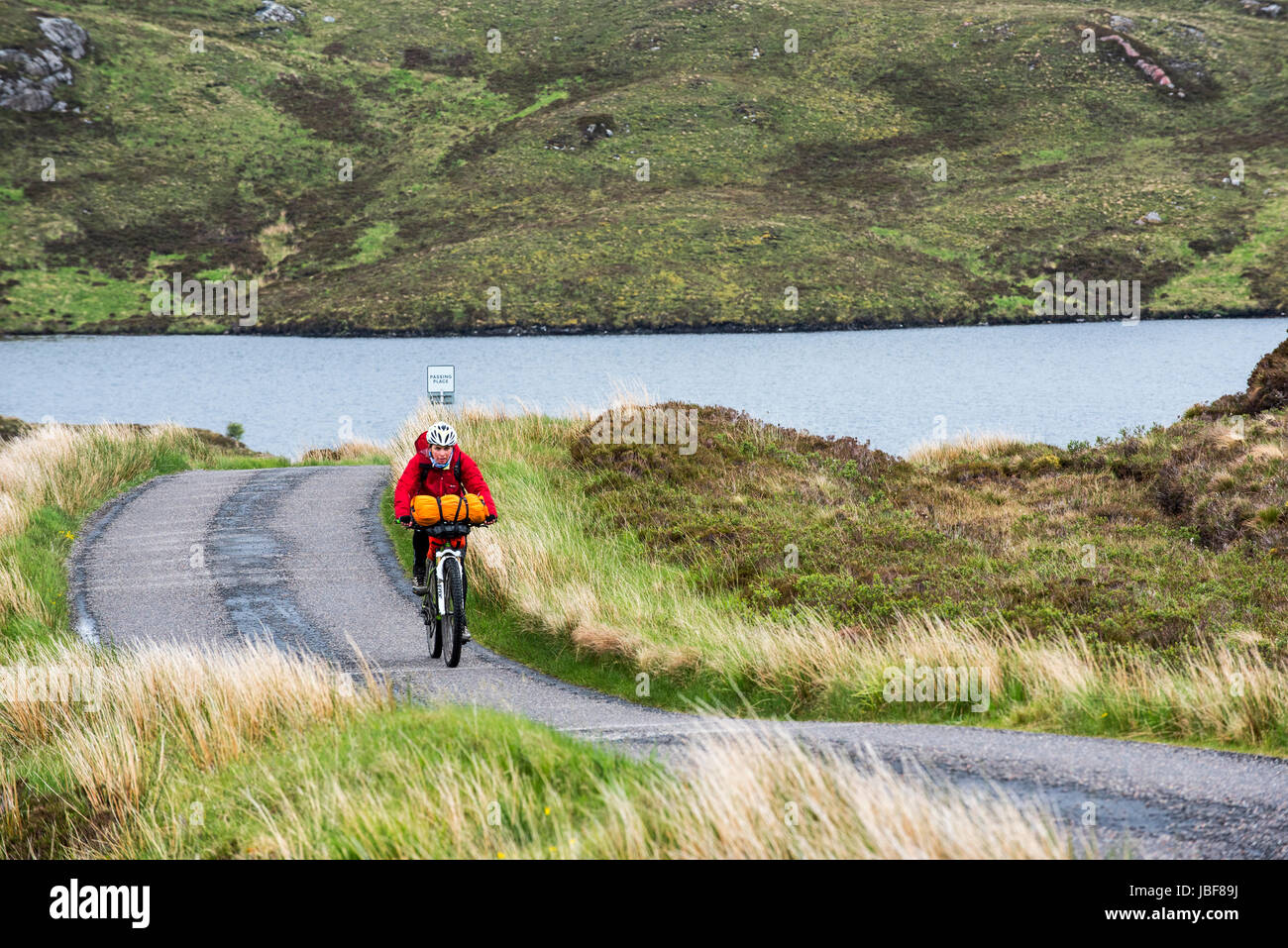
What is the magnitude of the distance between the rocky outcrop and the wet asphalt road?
9336 centimetres

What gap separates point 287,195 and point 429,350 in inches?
1390

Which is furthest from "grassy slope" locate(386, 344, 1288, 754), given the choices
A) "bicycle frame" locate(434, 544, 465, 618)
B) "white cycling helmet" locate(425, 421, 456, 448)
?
"white cycling helmet" locate(425, 421, 456, 448)

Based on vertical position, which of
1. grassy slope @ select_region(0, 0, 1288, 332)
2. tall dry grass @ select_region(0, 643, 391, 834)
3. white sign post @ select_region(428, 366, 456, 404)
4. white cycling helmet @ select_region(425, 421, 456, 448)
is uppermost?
grassy slope @ select_region(0, 0, 1288, 332)

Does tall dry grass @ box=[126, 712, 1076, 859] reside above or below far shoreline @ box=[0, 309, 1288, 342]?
below

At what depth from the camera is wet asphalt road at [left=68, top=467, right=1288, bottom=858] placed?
6.12 meters

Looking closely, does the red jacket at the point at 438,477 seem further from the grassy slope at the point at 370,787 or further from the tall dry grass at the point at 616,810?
the tall dry grass at the point at 616,810

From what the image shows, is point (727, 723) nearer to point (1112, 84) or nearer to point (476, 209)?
point (476, 209)

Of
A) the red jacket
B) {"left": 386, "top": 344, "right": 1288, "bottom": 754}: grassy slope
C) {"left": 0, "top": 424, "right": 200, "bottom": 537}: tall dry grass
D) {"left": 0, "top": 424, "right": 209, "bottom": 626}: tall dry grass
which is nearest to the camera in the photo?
{"left": 386, "top": 344, "right": 1288, "bottom": 754}: grassy slope

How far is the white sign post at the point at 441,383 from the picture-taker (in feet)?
76.7

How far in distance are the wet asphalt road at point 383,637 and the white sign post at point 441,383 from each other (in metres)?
2.21

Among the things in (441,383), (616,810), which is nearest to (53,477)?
(441,383)

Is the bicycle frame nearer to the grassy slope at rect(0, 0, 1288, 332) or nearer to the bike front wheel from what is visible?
the bike front wheel

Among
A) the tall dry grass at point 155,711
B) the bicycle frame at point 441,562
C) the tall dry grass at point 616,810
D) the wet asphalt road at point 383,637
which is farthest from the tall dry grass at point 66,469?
the tall dry grass at point 616,810
